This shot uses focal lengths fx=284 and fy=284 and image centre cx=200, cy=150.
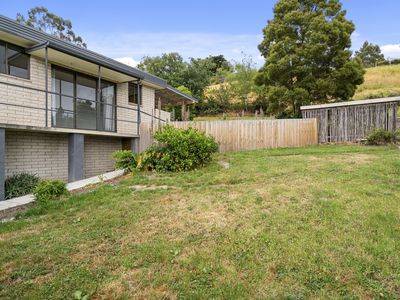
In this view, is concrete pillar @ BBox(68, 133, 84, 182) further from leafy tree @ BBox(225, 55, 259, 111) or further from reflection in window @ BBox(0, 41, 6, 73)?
leafy tree @ BBox(225, 55, 259, 111)

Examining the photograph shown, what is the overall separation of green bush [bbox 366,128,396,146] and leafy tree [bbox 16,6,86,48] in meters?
37.4

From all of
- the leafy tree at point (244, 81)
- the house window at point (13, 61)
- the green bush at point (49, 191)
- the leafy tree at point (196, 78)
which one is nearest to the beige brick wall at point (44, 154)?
the house window at point (13, 61)

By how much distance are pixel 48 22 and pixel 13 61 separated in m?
34.7

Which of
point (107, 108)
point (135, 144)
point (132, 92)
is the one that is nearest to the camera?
point (107, 108)

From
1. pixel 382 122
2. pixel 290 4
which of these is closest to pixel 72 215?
pixel 382 122

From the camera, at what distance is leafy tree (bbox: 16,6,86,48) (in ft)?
119

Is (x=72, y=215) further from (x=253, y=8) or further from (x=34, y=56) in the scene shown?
(x=253, y=8)

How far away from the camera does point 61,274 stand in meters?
3.14

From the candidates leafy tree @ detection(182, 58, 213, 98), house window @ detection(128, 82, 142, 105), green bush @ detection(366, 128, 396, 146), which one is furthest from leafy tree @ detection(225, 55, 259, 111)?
green bush @ detection(366, 128, 396, 146)

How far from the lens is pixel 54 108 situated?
32.6 ft

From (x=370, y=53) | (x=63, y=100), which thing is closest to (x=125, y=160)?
(x=63, y=100)

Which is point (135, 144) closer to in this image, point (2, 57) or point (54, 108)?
point (54, 108)

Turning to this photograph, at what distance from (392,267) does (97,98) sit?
1119 cm

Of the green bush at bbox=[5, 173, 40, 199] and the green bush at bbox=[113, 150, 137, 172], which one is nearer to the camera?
the green bush at bbox=[5, 173, 40, 199]
